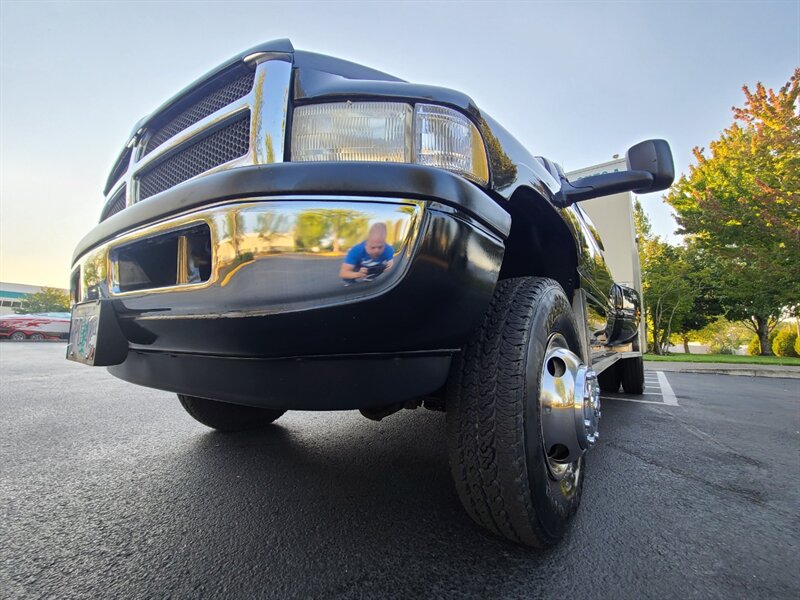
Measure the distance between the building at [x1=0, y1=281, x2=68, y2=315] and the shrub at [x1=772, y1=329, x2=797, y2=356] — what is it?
6704 centimetres

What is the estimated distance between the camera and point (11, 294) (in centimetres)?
4969

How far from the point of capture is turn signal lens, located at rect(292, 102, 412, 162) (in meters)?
1.05

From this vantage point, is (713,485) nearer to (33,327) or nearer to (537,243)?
(537,243)

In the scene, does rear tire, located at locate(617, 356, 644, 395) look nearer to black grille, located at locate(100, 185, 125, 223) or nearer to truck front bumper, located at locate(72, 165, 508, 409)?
truck front bumper, located at locate(72, 165, 508, 409)

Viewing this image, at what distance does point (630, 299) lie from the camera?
4152 mm

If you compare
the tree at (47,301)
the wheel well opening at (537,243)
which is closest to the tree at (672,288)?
the wheel well opening at (537,243)

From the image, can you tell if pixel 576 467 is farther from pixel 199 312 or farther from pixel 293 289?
pixel 199 312

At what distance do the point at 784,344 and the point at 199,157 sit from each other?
2765 cm

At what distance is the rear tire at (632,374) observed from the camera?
490 cm

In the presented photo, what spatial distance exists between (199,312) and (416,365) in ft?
1.80

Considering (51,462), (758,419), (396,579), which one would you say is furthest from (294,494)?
(758,419)

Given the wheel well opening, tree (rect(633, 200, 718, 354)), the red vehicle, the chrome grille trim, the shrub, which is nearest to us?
the chrome grille trim

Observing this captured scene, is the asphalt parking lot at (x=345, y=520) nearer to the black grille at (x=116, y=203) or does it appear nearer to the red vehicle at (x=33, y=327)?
the black grille at (x=116, y=203)

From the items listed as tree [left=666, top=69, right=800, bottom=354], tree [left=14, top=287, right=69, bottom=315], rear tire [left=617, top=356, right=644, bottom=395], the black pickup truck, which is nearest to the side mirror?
the black pickup truck
